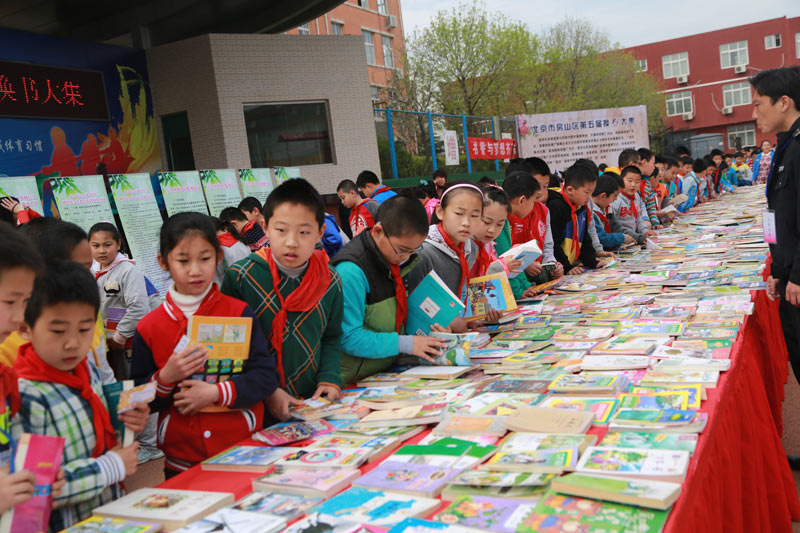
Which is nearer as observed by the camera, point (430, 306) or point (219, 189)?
point (430, 306)

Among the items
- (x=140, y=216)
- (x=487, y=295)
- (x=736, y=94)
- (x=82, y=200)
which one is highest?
(x=736, y=94)

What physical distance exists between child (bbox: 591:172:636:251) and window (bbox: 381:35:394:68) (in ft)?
71.4

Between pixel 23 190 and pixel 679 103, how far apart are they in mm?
38763

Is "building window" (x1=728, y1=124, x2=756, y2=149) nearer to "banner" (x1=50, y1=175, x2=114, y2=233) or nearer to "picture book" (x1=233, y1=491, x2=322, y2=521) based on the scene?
"banner" (x1=50, y1=175, x2=114, y2=233)

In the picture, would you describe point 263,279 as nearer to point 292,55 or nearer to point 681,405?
point 681,405

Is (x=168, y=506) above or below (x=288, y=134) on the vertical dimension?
below

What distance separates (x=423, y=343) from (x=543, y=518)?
1.19 metres

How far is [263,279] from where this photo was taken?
80.2 inches

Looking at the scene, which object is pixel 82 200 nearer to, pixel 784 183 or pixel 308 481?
pixel 308 481

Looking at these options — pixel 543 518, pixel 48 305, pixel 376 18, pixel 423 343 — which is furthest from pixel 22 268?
pixel 376 18

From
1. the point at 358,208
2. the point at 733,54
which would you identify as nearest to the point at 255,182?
the point at 358,208

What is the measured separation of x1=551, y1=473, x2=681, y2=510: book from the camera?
1.18 m

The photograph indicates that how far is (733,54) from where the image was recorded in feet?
118

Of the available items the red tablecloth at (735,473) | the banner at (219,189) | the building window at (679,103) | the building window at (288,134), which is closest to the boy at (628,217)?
the red tablecloth at (735,473)
